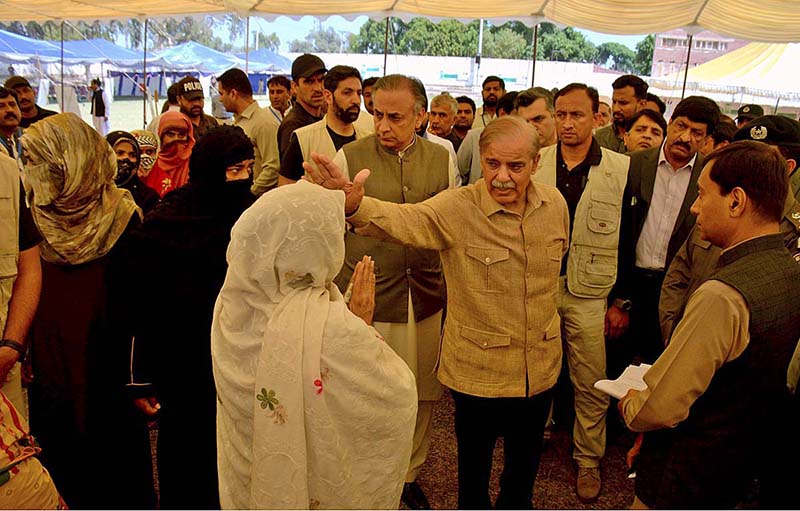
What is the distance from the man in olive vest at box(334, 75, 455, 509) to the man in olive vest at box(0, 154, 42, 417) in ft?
4.16

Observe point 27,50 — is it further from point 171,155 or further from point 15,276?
point 15,276

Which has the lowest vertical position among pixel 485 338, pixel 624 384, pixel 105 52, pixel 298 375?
pixel 624 384

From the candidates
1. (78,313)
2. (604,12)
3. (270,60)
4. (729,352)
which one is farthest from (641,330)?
(270,60)

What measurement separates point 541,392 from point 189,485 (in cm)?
139

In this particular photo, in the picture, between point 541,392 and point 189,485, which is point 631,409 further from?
point 189,485

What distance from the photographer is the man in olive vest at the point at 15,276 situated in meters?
2.10

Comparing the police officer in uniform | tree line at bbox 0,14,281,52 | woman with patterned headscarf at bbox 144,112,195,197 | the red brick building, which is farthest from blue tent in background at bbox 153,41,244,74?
the police officer in uniform

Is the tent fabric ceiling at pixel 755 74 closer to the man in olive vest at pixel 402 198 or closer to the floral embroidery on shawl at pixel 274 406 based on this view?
the man in olive vest at pixel 402 198

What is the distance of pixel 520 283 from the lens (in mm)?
2344

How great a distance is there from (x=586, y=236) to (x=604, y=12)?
607 centimetres

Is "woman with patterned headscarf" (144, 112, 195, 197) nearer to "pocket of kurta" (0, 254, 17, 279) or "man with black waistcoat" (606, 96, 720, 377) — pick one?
"pocket of kurta" (0, 254, 17, 279)

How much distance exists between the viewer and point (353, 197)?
84.4 inches

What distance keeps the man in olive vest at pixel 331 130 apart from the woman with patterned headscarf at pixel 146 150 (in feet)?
2.96

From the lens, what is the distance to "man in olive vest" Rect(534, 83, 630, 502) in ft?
10.0
